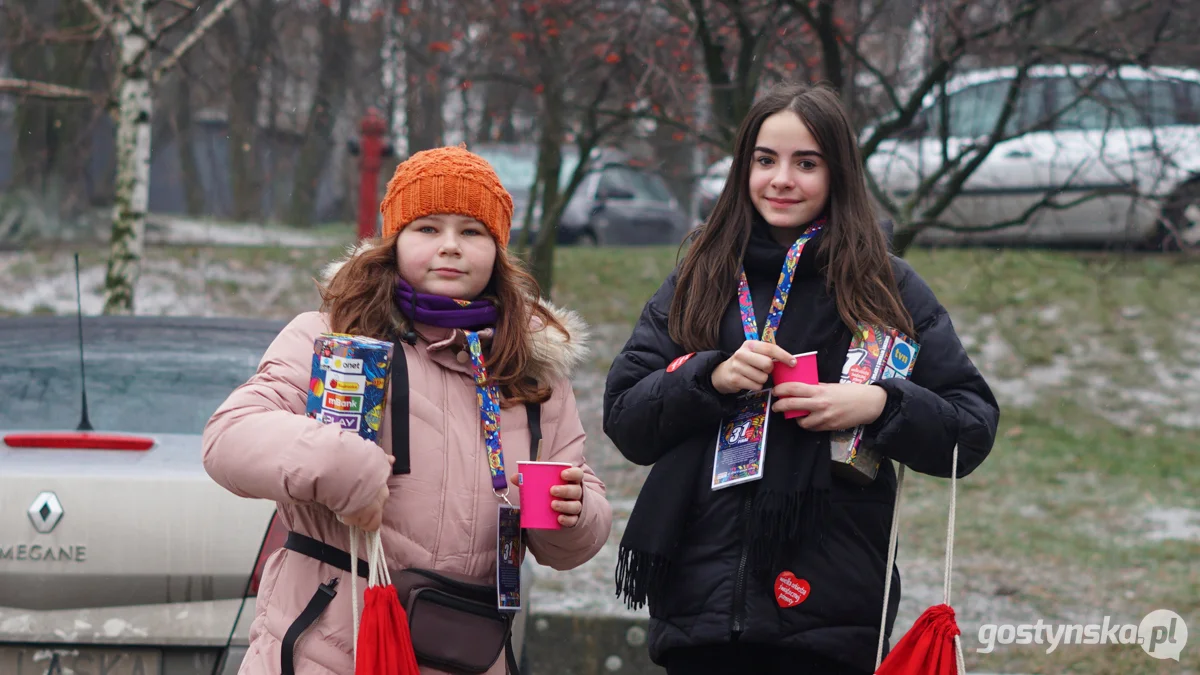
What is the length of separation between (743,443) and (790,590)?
29 cm

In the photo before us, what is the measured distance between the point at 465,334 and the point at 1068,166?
19.6 feet

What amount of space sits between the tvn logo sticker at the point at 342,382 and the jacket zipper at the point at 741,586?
78 centimetres

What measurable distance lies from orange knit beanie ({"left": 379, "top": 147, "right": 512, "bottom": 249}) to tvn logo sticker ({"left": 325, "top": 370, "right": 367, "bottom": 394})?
17.1 inches

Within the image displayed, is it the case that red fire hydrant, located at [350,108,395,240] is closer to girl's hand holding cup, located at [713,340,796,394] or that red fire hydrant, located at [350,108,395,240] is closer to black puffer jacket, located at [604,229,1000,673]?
black puffer jacket, located at [604,229,1000,673]

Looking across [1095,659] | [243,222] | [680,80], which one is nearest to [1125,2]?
[680,80]

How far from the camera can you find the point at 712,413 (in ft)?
7.90

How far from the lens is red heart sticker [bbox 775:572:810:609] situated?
93.5 inches

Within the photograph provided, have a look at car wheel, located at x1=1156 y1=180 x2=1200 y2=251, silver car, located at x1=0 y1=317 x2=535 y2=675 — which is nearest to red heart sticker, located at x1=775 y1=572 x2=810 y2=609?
silver car, located at x1=0 y1=317 x2=535 y2=675

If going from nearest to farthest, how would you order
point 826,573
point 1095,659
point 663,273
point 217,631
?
point 826,573 → point 217,631 → point 1095,659 → point 663,273

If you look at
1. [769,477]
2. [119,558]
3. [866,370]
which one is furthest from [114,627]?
[866,370]

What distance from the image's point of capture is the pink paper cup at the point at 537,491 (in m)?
2.27

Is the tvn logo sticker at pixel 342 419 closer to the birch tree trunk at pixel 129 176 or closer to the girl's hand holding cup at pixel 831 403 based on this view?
the girl's hand holding cup at pixel 831 403

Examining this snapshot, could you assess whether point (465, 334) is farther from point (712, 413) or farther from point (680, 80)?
point (680, 80)

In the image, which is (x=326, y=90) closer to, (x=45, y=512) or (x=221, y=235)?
(x=221, y=235)
